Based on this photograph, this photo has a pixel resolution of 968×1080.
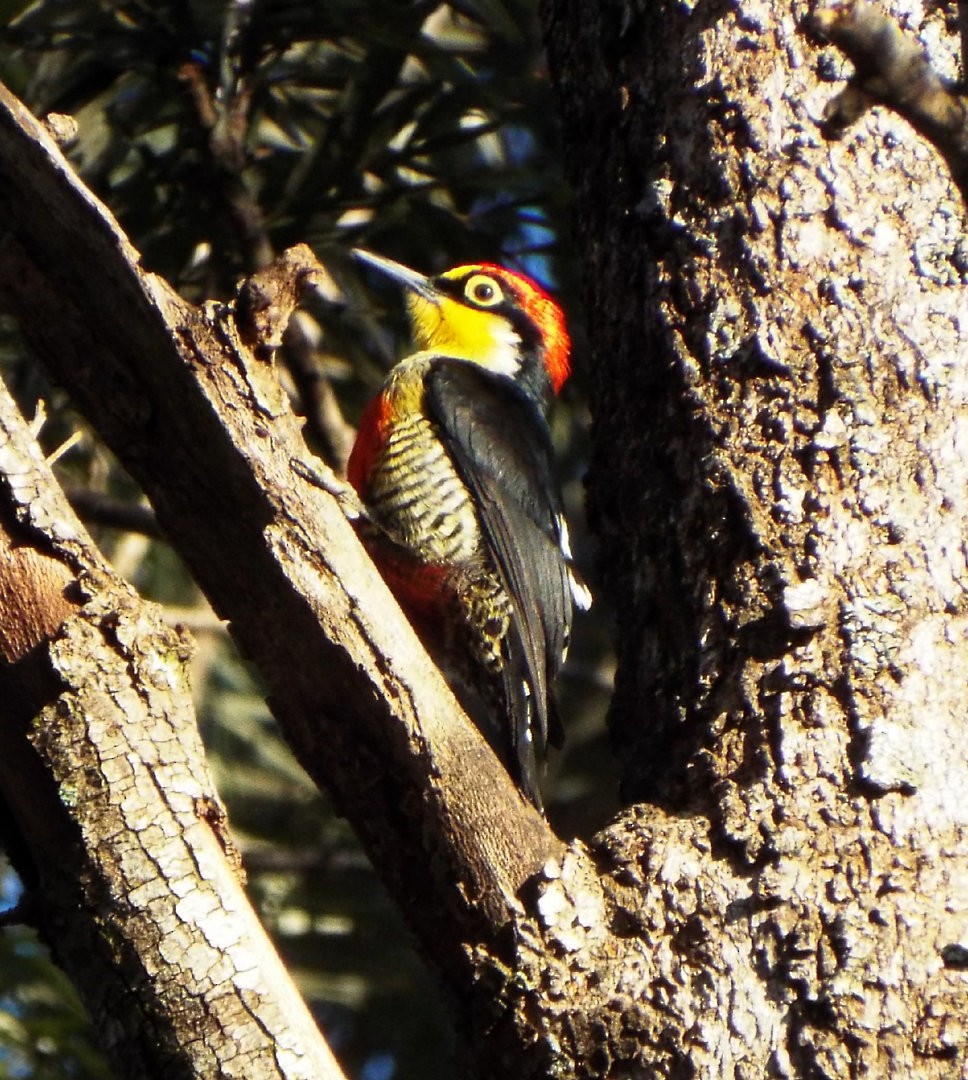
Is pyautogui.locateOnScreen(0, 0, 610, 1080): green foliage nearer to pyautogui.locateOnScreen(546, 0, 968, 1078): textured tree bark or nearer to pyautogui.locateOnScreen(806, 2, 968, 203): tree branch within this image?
pyautogui.locateOnScreen(546, 0, 968, 1078): textured tree bark

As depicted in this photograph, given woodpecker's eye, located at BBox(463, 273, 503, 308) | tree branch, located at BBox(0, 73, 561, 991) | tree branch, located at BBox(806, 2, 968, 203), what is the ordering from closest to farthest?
tree branch, located at BBox(806, 2, 968, 203) → tree branch, located at BBox(0, 73, 561, 991) → woodpecker's eye, located at BBox(463, 273, 503, 308)

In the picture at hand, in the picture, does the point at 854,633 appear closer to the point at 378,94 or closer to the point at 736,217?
the point at 736,217

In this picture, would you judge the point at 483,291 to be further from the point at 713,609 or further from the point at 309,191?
the point at 713,609

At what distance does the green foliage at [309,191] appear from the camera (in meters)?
5.37

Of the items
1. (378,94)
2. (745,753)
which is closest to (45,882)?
(745,753)

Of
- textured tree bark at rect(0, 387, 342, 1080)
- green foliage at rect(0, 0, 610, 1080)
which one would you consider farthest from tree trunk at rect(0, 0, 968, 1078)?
green foliage at rect(0, 0, 610, 1080)

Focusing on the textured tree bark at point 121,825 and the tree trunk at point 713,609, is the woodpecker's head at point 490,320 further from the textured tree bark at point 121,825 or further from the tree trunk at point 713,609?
the textured tree bark at point 121,825

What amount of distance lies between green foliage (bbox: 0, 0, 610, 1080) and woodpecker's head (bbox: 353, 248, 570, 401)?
468 mm

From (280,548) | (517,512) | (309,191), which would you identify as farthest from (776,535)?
(309,191)

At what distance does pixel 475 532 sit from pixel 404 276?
1.09 meters

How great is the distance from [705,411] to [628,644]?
53cm

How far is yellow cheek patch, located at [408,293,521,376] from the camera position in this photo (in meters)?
5.30

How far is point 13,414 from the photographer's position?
→ 259cm

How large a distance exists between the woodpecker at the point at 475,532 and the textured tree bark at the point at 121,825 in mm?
1680
